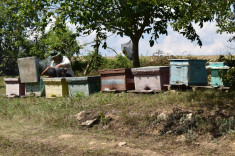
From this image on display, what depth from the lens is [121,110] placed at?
8.77 m

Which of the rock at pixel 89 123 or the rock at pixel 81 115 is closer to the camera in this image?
the rock at pixel 89 123

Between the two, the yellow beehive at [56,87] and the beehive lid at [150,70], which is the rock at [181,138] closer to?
the beehive lid at [150,70]

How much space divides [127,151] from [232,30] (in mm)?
4722

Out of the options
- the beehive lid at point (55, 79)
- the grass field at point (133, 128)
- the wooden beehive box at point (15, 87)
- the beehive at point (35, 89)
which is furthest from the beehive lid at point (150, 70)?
the wooden beehive box at point (15, 87)

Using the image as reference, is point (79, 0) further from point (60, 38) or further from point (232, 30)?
point (60, 38)

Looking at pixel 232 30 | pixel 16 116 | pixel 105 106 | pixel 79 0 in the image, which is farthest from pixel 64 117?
pixel 232 30

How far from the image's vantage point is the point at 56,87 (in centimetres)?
1270

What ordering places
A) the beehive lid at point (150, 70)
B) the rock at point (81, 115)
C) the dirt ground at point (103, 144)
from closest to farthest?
the dirt ground at point (103, 144) < the rock at point (81, 115) < the beehive lid at point (150, 70)

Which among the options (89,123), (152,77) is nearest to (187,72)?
(152,77)

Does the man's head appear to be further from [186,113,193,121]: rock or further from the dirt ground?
[186,113,193,121]: rock

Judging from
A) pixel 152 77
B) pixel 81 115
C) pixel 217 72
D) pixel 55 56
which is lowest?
A: pixel 81 115

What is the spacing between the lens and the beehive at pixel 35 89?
13.7 meters

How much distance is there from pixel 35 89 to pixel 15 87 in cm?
119

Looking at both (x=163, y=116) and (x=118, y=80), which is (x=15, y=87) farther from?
(x=163, y=116)
